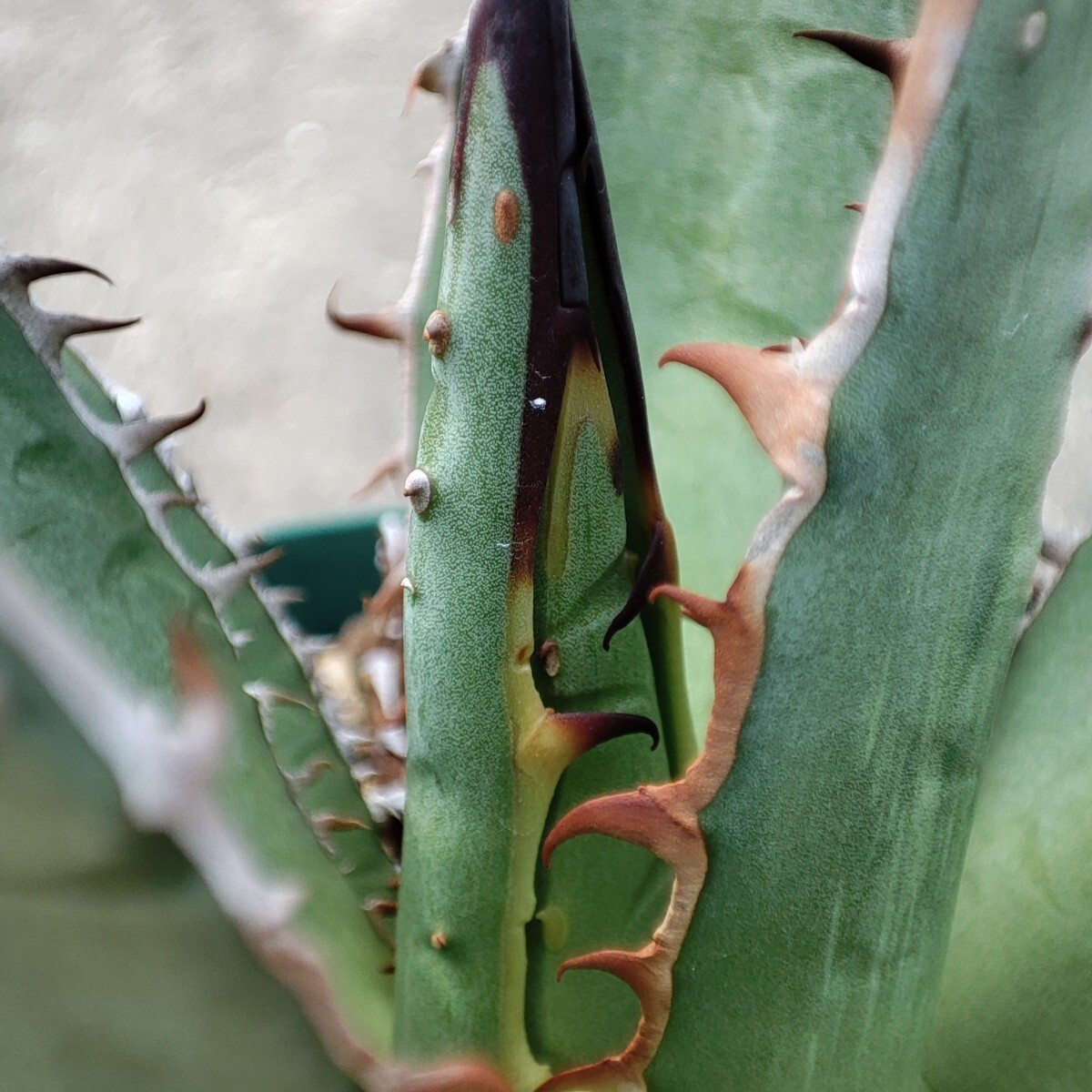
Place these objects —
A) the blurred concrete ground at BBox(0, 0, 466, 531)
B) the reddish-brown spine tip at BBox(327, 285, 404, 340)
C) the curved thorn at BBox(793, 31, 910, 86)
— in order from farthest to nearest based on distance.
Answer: the blurred concrete ground at BBox(0, 0, 466, 531) → the reddish-brown spine tip at BBox(327, 285, 404, 340) → the curved thorn at BBox(793, 31, 910, 86)

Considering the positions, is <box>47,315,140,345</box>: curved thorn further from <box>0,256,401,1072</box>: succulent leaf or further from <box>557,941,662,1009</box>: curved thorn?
<box>557,941,662,1009</box>: curved thorn

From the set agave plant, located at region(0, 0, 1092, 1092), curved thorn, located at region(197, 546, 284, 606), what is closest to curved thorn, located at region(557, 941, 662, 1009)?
agave plant, located at region(0, 0, 1092, 1092)

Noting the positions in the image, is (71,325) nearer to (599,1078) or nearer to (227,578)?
(227,578)

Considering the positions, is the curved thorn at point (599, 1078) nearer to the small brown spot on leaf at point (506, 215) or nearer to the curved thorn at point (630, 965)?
the curved thorn at point (630, 965)

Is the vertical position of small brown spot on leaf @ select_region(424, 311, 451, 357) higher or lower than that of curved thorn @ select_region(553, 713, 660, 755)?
higher

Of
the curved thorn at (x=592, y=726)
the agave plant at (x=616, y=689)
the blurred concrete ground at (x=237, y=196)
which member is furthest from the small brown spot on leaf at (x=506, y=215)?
the blurred concrete ground at (x=237, y=196)

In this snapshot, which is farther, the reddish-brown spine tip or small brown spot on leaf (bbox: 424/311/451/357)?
the reddish-brown spine tip

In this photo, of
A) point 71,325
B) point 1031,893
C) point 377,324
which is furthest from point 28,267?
point 1031,893
